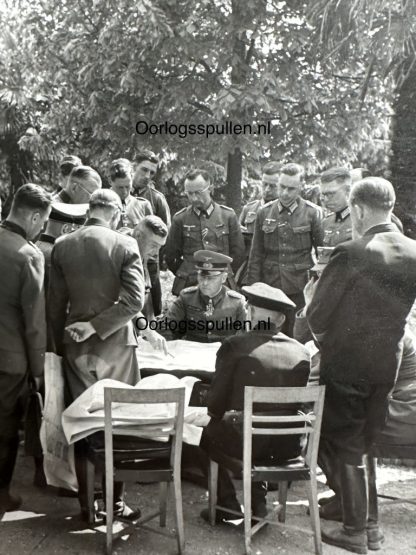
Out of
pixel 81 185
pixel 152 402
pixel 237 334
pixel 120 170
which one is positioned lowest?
pixel 152 402

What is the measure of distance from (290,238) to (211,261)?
46.6 inches

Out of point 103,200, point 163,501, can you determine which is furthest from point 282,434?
point 103,200

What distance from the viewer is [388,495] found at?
15.5 ft

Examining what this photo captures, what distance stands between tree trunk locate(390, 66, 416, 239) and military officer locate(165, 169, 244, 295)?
5.05ft

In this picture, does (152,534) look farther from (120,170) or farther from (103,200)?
(120,170)

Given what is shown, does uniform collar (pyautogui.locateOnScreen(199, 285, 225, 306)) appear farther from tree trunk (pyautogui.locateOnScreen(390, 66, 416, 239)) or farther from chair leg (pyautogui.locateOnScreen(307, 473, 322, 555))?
chair leg (pyautogui.locateOnScreen(307, 473, 322, 555))

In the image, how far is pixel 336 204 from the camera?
5.94m

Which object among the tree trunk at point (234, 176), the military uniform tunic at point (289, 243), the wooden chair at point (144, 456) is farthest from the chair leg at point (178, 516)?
the tree trunk at point (234, 176)

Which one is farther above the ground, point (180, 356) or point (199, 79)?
point (199, 79)

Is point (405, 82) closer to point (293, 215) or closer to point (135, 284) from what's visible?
point (293, 215)

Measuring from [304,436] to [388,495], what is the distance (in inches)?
44.7

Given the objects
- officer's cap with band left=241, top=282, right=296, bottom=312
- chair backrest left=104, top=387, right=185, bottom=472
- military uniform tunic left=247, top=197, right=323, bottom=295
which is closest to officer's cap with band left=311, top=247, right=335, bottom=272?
officer's cap with band left=241, top=282, right=296, bottom=312

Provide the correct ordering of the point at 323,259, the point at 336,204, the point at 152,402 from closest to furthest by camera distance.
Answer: the point at 152,402, the point at 323,259, the point at 336,204

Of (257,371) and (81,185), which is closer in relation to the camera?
(257,371)
